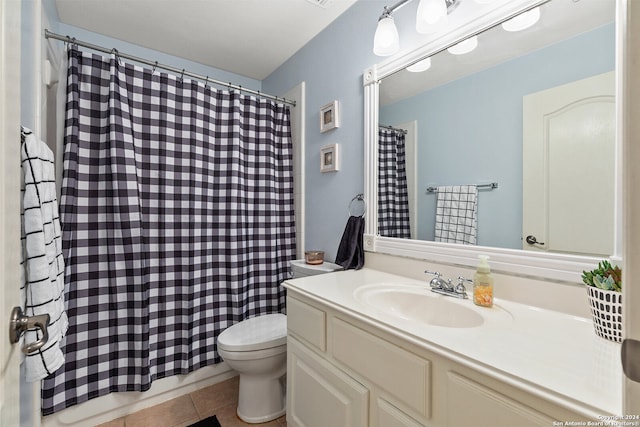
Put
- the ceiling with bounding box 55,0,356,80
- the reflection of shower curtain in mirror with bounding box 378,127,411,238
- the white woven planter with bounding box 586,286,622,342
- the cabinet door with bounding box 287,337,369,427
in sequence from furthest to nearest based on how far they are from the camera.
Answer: the ceiling with bounding box 55,0,356,80, the reflection of shower curtain in mirror with bounding box 378,127,411,238, the cabinet door with bounding box 287,337,369,427, the white woven planter with bounding box 586,286,622,342

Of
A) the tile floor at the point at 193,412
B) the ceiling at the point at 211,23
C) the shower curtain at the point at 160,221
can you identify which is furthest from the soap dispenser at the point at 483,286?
the ceiling at the point at 211,23

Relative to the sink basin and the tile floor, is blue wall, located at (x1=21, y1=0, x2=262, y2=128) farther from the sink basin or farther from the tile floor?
the tile floor

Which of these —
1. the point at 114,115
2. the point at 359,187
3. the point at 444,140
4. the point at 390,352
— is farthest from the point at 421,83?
the point at 114,115

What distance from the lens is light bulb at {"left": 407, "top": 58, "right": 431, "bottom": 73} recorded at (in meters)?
1.30

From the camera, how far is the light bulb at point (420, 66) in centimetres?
130

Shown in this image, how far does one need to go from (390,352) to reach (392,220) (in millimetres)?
756

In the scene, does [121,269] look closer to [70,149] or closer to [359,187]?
[70,149]

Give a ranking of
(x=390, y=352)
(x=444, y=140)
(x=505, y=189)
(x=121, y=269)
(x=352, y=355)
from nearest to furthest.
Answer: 1. (x=390, y=352)
2. (x=352, y=355)
3. (x=505, y=189)
4. (x=444, y=140)
5. (x=121, y=269)

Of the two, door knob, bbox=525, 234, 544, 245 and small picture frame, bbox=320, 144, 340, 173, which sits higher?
small picture frame, bbox=320, 144, 340, 173

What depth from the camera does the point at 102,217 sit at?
59.2 inches

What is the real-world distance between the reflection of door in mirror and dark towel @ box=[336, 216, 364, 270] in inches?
29.3

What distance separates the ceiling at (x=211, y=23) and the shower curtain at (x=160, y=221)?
1.38 ft

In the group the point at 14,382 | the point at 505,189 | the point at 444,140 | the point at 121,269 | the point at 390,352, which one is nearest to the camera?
the point at 14,382

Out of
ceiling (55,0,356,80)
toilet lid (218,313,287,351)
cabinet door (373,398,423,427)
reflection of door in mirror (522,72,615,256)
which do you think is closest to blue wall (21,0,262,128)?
ceiling (55,0,356,80)
